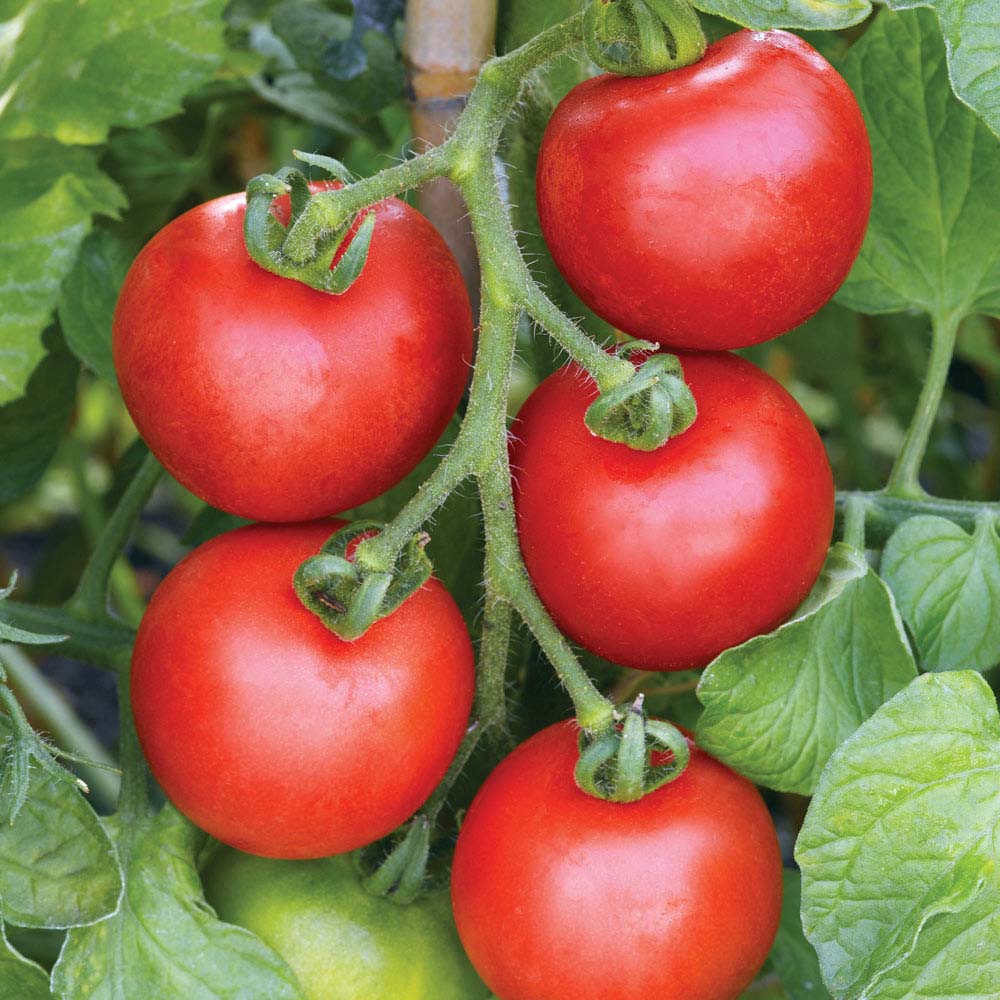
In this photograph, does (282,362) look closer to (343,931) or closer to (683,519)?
(683,519)

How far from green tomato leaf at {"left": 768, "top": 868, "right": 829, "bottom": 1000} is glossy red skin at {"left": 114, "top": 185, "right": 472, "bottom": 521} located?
1.39ft

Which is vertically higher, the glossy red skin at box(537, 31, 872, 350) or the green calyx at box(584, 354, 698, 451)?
the glossy red skin at box(537, 31, 872, 350)

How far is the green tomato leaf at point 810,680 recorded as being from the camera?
61 centimetres

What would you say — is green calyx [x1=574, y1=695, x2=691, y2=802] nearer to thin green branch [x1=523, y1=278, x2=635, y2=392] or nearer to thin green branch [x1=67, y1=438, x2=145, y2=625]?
thin green branch [x1=523, y1=278, x2=635, y2=392]

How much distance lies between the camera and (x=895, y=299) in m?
0.81

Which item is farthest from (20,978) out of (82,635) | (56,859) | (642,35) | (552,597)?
(642,35)

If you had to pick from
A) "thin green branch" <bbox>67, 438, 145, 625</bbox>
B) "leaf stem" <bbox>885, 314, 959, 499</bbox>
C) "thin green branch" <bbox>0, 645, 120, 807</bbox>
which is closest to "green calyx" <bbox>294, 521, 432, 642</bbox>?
"leaf stem" <bbox>885, 314, 959, 499</bbox>

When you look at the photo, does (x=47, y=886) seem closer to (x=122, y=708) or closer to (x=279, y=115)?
(x=122, y=708)

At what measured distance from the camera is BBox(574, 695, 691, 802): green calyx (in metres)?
0.58

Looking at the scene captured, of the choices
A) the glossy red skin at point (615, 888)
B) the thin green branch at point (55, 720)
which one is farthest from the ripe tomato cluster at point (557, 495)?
the thin green branch at point (55, 720)

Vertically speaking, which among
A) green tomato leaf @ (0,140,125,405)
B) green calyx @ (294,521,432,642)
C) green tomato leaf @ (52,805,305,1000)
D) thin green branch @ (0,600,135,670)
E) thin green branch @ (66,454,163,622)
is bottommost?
green tomato leaf @ (52,805,305,1000)

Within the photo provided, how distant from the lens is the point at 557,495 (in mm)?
590

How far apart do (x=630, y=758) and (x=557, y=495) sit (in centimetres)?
12

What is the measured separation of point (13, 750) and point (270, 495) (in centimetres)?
16
